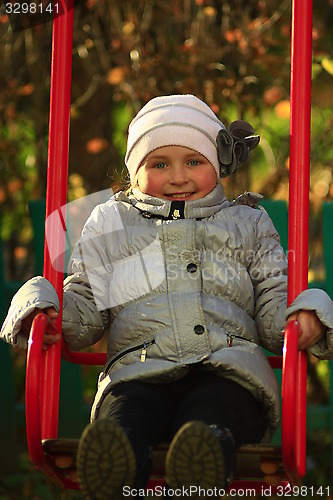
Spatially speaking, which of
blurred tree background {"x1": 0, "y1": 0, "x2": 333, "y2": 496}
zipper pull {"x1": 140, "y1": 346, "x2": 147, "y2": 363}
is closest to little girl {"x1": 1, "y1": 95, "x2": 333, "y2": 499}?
zipper pull {"x1": 140, "y1": 346, "x2": 147, "y2": 363}

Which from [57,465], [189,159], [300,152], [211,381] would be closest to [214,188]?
[189,159]

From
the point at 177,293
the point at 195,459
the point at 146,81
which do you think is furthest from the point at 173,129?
the point at 146,81

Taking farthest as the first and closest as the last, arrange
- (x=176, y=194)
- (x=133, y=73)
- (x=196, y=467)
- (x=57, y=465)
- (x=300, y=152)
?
1. (x=133, y=73)
2. (x=176, y=194)
3. (x=300, y=152)
4. (x=57, y=465)
5. (x=196, y=467)

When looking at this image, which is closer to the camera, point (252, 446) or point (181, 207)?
point (252, 446)

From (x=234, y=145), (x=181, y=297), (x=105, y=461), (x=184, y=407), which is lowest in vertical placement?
(x=105, y=461)

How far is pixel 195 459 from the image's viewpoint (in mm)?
2398

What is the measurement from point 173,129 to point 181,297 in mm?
564

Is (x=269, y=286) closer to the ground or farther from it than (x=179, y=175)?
closer to the ground

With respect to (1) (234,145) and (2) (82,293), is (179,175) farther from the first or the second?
(2) (82,293)

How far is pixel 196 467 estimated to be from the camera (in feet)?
7.88

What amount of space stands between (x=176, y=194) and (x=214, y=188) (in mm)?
132

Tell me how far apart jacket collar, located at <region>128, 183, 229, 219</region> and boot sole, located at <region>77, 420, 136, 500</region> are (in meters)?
0.94

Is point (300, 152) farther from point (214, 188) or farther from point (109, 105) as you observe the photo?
point (109, 105)

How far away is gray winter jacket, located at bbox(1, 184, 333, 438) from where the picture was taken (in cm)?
295
